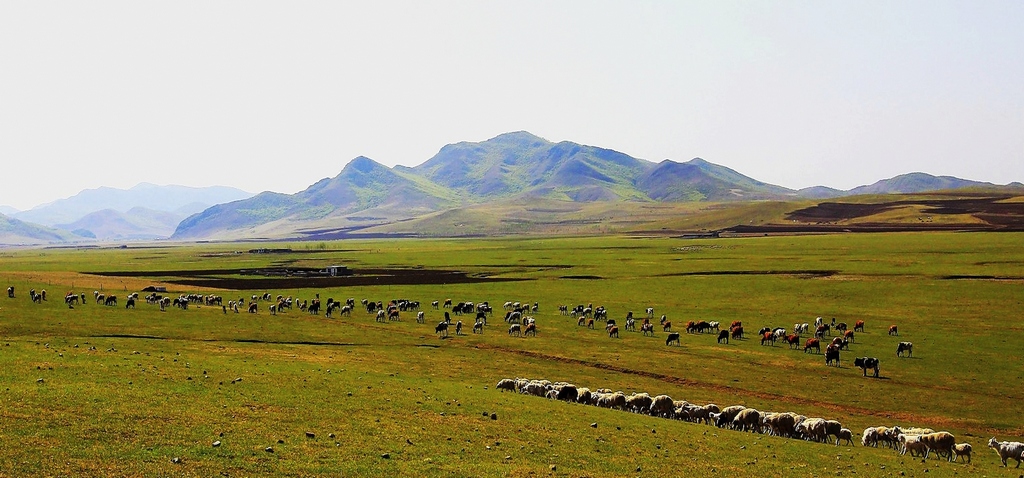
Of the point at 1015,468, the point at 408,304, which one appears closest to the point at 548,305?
the point at 408,304

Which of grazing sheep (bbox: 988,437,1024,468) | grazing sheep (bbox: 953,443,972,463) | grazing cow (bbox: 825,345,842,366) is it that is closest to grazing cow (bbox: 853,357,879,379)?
grazing cow (bbox: 825,345,842,366)

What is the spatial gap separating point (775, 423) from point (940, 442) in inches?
223

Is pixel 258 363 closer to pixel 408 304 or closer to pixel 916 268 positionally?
pixel 408 304

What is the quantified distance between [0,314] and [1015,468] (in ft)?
199

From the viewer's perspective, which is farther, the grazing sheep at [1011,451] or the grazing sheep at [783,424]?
the grazing sheep at [783,424]

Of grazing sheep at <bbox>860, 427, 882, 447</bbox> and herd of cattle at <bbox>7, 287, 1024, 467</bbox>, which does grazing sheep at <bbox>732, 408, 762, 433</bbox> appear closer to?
herd of cattle at <bbox>7, 287, 1024, 467</bbox>

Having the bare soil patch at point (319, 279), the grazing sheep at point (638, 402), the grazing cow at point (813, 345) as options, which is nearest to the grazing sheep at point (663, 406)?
the grazing sheep at point (638, 402)

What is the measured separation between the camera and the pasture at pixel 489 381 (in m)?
17.8

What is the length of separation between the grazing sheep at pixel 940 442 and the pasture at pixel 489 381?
1043 mm

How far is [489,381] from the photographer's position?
3488 cm

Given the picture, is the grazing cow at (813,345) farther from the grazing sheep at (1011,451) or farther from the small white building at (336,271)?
the small white building at (336,271)

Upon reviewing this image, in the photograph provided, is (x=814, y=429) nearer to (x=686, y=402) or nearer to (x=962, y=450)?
(x=962, y=450)

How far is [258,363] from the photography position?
32.4m

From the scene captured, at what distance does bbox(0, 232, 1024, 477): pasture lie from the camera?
58.4 feet
